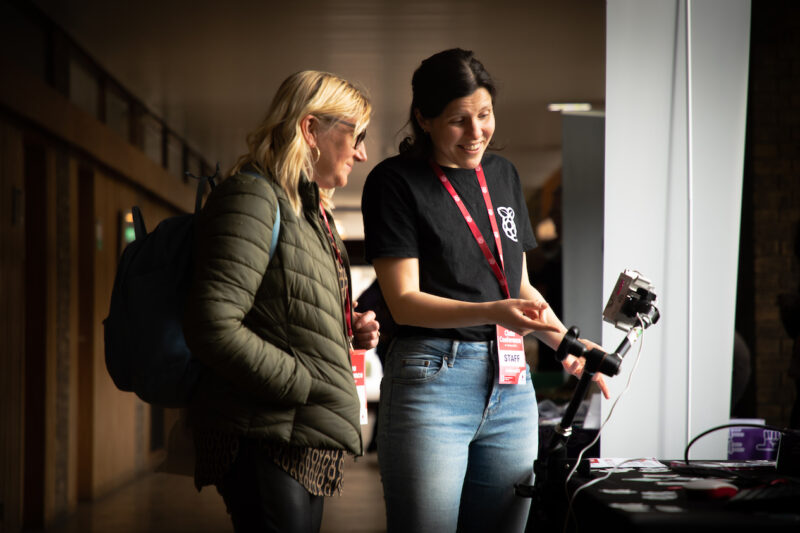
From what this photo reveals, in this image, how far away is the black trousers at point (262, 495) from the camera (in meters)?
A: 1.27

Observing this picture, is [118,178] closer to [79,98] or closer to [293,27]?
[79,98]

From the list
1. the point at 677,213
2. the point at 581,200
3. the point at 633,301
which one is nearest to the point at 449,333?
the point at 633,301

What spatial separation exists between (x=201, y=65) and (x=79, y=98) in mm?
806

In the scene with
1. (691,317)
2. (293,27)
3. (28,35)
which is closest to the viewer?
(691,317)

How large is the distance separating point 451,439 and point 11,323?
3.42m

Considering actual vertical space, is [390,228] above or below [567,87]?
below

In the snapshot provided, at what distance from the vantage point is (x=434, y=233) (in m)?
1.50

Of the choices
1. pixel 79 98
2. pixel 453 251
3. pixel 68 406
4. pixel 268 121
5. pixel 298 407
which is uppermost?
pixel 79 98

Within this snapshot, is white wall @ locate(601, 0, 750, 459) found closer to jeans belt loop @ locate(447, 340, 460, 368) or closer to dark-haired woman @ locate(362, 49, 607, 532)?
dark-haired woman @ locate(362, 49, 607, 532)

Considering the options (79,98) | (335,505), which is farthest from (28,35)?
(335,505)

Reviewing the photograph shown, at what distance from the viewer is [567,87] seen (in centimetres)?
574

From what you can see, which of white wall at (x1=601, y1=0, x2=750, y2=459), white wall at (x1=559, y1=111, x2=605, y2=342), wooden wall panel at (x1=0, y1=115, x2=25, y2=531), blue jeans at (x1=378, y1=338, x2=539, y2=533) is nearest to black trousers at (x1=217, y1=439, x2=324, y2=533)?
blue jeans at (x1=378, y1=338, x2=539, y2=533)

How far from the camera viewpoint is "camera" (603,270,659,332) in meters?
1.40

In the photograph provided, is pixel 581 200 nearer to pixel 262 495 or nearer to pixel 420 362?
pixel 420 362
